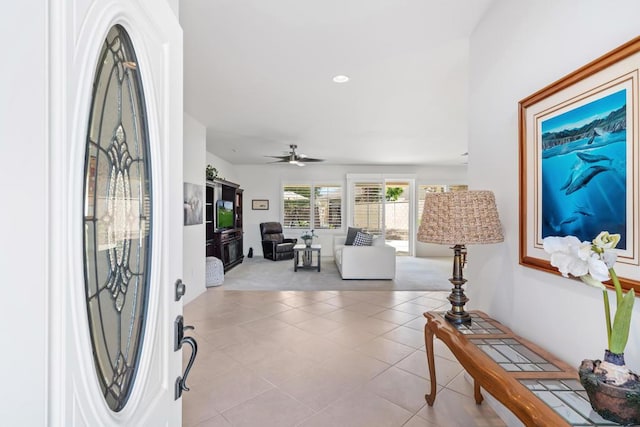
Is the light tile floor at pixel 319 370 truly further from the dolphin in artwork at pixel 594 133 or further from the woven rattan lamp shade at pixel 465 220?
the dolphin in artwork at pixel 594 133

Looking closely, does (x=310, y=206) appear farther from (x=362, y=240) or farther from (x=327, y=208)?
(x=362, y=240)

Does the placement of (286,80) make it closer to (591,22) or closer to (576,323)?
(591,22)

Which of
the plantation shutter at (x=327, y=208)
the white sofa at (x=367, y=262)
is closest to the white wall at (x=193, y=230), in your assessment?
the white sofa at (x=367, y=262)

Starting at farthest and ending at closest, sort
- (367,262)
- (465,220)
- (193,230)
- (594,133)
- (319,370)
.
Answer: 1. (367,262)
2. (193,230)
3. (319,370)
4. (465,220)
5. (594,133)

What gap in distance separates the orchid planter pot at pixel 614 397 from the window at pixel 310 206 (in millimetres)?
8150

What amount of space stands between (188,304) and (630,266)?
4467 millimetres

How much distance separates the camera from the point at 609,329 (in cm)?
93

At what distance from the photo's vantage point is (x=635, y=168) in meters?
1.07

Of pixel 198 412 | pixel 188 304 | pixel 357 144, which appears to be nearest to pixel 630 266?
pixel 198 412

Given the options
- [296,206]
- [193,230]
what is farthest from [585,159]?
[296,206]

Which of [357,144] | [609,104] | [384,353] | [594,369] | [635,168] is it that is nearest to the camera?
[594,369]

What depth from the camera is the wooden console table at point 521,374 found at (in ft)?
3.31

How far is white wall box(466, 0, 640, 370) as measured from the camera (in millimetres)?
1240

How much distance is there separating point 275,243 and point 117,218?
24.2 feet
